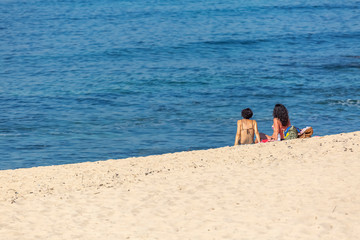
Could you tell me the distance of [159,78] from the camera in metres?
26.3

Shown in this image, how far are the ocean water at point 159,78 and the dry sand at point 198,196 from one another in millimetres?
3637

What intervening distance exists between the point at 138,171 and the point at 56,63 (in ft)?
63.2

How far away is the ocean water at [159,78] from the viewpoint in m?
17.4

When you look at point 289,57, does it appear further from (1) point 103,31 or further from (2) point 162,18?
(2) point 162,18

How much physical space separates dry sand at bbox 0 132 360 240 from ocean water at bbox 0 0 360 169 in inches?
143

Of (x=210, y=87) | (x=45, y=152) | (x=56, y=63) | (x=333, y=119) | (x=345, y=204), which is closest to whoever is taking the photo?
(x=345, y=204)

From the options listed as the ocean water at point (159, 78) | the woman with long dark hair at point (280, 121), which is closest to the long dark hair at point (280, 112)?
the woman with long dark hair at point (280, 121)

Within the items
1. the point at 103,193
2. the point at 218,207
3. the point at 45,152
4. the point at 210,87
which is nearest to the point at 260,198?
the point at 218,207

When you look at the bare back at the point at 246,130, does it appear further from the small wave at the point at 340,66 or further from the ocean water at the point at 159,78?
the small wave at the point at 340,66

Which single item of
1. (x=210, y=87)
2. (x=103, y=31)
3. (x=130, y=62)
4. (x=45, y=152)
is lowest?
(x=45, y=152)

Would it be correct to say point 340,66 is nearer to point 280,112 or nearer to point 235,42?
point 235,42

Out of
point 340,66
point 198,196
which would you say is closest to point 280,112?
point 198,196

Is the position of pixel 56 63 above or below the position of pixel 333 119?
above

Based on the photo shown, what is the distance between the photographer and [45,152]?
15.8 m
